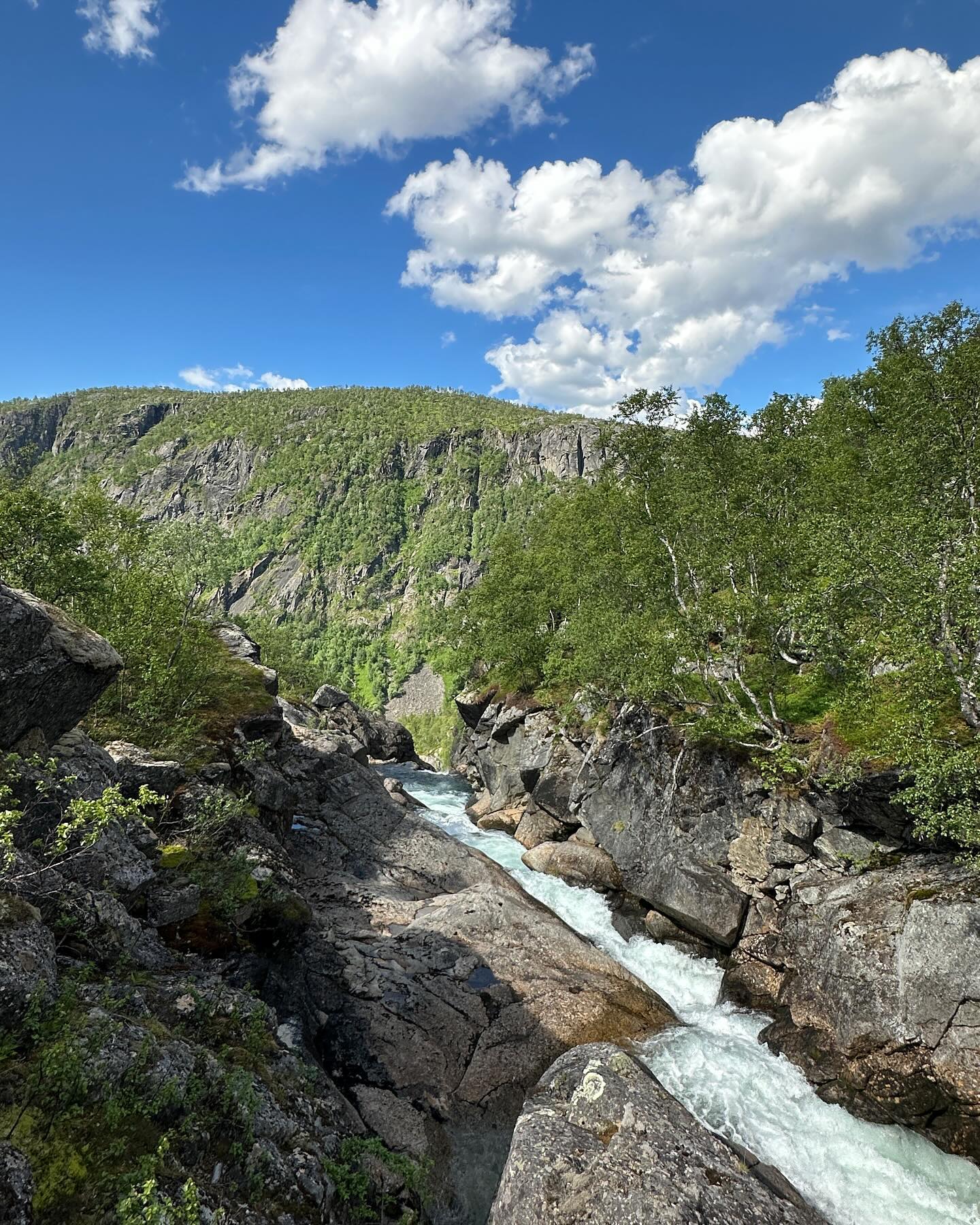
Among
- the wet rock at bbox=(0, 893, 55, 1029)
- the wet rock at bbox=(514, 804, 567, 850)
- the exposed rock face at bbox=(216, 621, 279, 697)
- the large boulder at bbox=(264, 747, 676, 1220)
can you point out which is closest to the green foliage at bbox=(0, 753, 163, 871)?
the wet rock at bbox=(0, 893, 55, 1029)

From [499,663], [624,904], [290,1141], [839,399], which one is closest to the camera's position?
[290,1141]

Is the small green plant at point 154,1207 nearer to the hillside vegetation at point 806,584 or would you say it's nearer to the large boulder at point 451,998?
the large boulder at point 451,998

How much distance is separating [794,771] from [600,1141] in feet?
56.7

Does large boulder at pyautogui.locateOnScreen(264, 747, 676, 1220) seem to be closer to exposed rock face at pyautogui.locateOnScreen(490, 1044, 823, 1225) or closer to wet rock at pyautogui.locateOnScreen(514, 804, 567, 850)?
exposed rock face at pyautogui.locateOnScreen(490, 1044, 823, 1225)

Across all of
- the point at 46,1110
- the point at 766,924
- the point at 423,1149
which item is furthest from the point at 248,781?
Result: the point at 766,924

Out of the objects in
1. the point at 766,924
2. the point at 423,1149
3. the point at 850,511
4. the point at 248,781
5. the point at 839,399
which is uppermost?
the point at 839,399

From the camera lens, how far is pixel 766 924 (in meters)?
24.5

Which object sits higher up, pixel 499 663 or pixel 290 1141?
pixel 499 663

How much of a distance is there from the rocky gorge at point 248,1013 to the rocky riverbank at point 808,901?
497cm

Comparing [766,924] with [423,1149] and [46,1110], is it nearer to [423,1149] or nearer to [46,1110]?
[423,1149]

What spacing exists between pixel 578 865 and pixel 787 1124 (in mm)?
17583

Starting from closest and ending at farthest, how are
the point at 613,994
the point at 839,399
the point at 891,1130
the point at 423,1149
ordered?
the point at 423,1149 → the point at 891,1130 → the point at 613,994 → the point at 839,399

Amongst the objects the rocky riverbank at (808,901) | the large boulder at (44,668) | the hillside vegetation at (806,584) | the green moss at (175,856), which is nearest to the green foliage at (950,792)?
the hillside vegetation at (806,584)

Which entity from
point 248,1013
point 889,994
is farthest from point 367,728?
point 889,994
